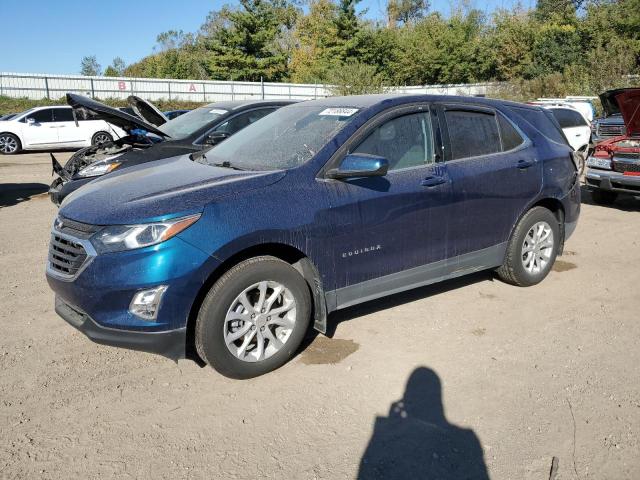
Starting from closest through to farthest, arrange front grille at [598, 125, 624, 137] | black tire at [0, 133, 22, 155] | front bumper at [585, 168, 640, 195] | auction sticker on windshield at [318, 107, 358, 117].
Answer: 1. auction sticker on windshield at [318, 107, 358, 117]
2. front bumper at [585, 168, 640, 195]
3. front grille at [598, 125, 624, 137]
4. black tire at [0, 133, 22, 155]

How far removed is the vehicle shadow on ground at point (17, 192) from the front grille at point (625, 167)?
32.4 feet

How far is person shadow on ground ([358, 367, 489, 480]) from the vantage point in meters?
2.74

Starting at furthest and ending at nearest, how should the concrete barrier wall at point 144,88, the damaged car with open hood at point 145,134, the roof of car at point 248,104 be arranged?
the concrete barrier wall at point 144,88
the roof of car at point 248,104
the damaged car with open hood at point 145,134

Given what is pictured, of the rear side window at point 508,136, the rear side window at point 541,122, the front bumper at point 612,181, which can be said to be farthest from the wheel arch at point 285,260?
the front bumper at point 612,181

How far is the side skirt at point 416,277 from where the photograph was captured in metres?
3.96

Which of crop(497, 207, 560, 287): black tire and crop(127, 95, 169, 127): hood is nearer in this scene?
crop(497, 207, 560, 287): black tire

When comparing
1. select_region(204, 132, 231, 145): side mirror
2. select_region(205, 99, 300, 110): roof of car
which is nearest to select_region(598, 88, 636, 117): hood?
select_region(205, 99, 300, 110): roof of car

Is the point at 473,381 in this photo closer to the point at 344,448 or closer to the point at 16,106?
the point at 344,448

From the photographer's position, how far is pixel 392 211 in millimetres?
4039

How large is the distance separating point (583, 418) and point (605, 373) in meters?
0.67

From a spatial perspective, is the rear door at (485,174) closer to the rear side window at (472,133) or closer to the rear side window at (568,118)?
the rear side window at (472,133)

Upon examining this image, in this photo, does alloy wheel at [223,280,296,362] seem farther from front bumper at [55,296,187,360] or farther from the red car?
the red car

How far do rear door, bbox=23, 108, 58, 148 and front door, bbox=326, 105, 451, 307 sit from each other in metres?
16.3

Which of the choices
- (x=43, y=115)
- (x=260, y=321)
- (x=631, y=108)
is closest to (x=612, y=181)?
(x=631, y=108)
